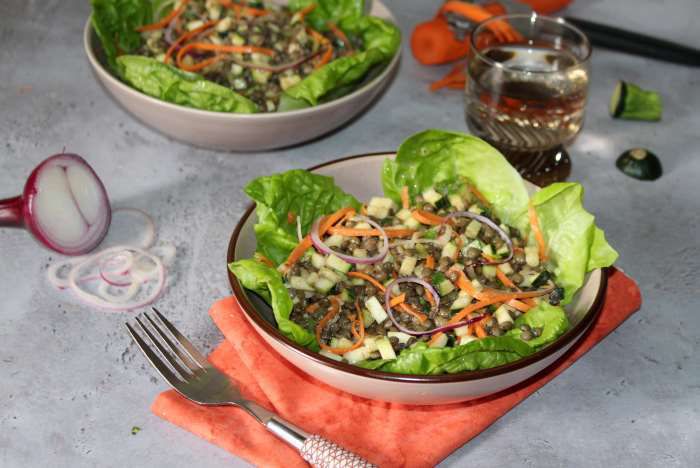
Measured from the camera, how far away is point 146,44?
10.7 ft

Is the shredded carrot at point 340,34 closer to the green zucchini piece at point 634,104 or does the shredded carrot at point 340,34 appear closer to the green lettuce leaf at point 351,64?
the green lettuce leaf at point 351,64

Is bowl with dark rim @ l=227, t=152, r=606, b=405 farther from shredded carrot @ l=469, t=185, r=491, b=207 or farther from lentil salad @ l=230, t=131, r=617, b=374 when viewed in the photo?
shredded carrot @ l=469, t=185, r=491, b=207

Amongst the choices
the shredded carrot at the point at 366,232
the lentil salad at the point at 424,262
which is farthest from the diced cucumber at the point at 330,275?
the shredded carrot at the point at 366,232

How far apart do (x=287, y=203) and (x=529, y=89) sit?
99cm

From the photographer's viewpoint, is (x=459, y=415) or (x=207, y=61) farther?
(x=207, y=61)

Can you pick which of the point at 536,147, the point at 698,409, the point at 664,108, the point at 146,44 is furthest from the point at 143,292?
the point at 664,108

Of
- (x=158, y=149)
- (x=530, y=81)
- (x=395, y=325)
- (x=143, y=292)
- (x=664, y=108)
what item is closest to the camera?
(x=395, y=325)

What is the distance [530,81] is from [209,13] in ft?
4.08

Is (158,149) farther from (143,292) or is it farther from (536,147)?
(536,147)

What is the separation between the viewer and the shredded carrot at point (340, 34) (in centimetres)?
330

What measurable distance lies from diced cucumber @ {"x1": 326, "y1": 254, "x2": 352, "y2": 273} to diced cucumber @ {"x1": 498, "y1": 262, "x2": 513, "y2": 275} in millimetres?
405

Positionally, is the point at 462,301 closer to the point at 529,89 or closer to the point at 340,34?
the point at 529,89

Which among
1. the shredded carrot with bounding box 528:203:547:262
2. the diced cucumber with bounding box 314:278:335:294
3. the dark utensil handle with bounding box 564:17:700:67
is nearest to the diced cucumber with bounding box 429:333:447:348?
the diced cucumber with bounding box 314:278:335:294

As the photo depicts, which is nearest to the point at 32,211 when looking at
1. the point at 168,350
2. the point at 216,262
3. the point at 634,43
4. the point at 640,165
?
the point at 216,262
